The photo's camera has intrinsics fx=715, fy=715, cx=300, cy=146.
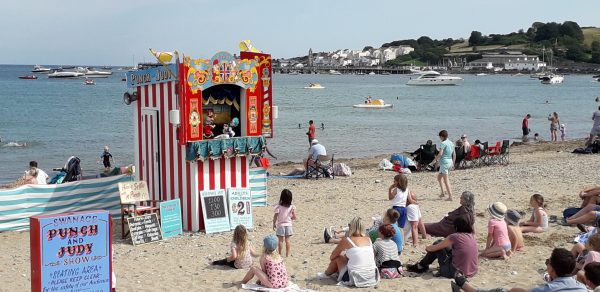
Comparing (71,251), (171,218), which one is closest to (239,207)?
(171,218)

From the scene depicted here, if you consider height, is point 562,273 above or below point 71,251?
below

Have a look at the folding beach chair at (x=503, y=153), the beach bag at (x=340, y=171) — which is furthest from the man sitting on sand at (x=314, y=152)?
the folding beach chair at (x=503, y=153)

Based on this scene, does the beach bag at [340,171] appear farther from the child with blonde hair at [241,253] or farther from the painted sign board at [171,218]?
the child with blonde hair at [241,253]

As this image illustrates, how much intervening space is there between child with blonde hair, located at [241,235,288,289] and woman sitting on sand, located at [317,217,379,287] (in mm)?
730

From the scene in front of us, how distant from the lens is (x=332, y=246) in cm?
1060

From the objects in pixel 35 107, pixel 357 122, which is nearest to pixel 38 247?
pixel 357 122

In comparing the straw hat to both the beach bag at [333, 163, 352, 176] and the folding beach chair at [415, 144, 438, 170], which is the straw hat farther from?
the folding beach chair at [415, 144, 438, 170]

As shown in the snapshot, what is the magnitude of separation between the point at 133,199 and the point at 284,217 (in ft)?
10.3

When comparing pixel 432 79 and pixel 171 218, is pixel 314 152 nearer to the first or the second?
pixel 171 218

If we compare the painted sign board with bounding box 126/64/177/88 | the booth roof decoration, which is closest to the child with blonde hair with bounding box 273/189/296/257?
the booth roof decoration

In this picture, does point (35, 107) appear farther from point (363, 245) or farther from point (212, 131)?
point (363, 245)

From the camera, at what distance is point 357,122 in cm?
4428

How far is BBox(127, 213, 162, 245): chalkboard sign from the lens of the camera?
1102 centimetres

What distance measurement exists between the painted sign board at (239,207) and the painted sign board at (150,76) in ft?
7.11
